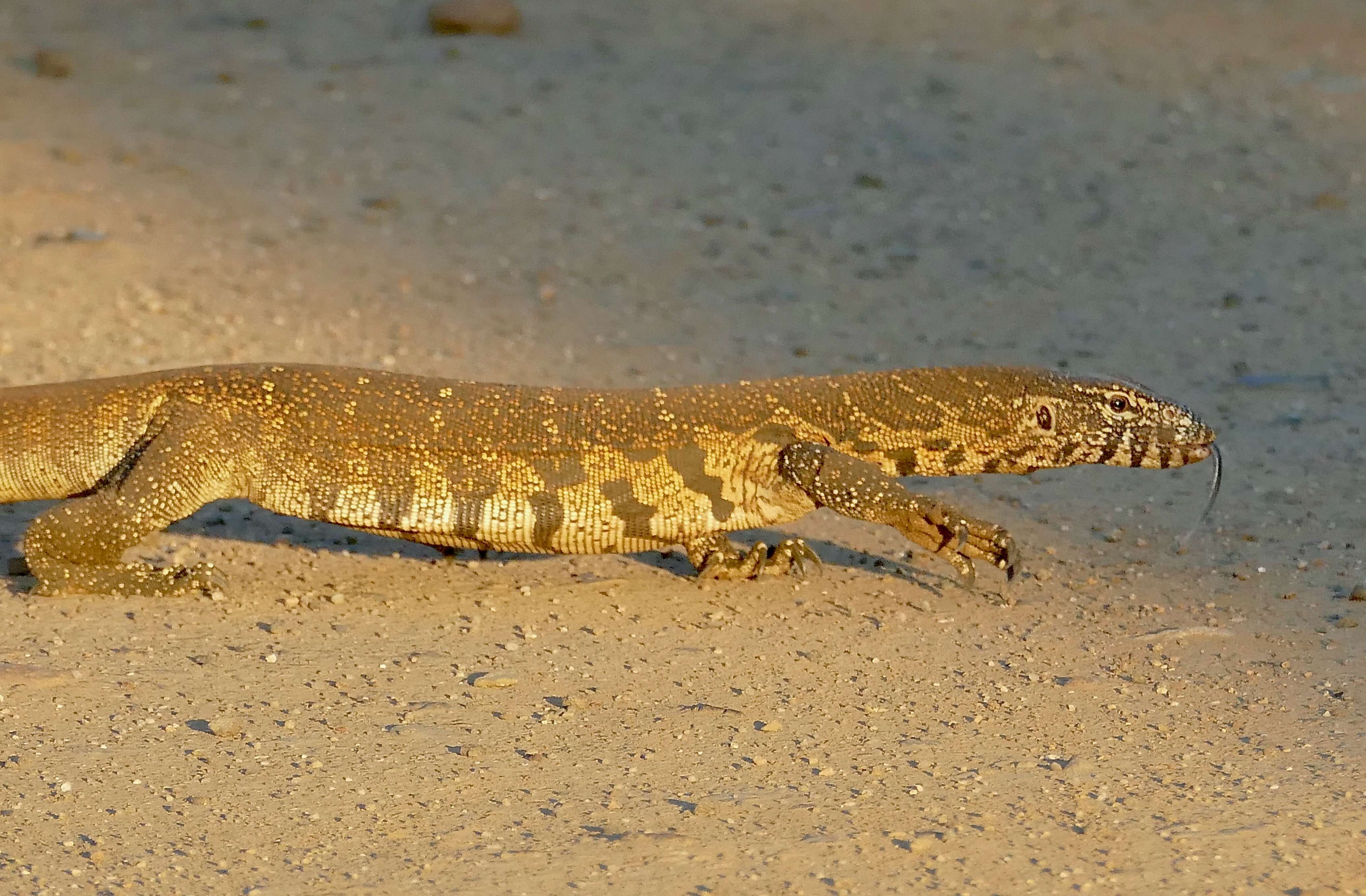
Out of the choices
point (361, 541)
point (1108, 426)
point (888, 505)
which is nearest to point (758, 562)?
point (888, 505)

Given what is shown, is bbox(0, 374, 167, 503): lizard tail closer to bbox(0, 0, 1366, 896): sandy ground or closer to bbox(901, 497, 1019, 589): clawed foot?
bbox(0, 0, 1366, 896): sandy ground

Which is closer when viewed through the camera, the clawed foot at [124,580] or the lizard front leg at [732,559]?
the clawed foot at [124,580]

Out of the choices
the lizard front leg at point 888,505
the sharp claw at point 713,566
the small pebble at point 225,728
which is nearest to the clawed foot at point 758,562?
the sharp claw at point 713,566

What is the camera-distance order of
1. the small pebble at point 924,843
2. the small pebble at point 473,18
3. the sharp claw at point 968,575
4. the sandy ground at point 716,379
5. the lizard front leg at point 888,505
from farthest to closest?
the small pebble at point 473,18, the sharp claw at point 968,575, the lizard front leg at point 888,505, the sandy ground at point 716,379, the small pebble at point 924,843

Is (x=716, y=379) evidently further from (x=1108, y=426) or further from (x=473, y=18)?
(x=473, y=18)

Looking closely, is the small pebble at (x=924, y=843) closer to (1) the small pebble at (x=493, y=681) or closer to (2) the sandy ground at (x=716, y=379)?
(2) the sandy ground at (x=716, y=379)

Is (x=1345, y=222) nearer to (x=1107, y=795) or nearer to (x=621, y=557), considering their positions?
(x=621, y=557)
